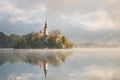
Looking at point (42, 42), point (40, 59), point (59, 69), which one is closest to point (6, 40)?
point (42, 42)

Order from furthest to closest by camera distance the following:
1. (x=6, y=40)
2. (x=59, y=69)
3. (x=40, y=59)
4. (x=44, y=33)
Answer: (x=6, y=40), (x=44, y=33), (x=40, y=59), (x=59, y=69)

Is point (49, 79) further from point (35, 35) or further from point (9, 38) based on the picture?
point (9, 38)

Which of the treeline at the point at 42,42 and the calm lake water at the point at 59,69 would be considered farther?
the treeline at the point at 42,42

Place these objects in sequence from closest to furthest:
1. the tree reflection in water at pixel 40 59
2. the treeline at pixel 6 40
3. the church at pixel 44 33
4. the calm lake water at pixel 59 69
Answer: the calm lake water at pixel 59 69, the tree reflection in water at pixel 40 59, the church at pixel 44 33, the treeline at pixel 6 40

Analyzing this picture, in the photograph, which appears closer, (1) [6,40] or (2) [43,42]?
(2) [43,42]

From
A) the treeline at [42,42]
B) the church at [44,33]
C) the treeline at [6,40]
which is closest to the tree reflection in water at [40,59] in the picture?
the treeline at [42,42]

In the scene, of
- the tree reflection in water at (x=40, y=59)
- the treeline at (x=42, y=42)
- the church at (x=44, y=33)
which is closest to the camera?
the tree reflection in water at (x=40, y=59)

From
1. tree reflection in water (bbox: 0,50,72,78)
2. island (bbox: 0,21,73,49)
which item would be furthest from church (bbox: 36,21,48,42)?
tree reflection in water (bbox: 0,50,72,78)

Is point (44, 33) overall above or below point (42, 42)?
above

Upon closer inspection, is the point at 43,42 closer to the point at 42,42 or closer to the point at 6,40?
the point at 42,42

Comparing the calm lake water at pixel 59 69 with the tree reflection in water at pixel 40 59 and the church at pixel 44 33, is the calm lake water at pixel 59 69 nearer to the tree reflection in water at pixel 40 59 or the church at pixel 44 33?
the tree reflection in water at pixel 40 59

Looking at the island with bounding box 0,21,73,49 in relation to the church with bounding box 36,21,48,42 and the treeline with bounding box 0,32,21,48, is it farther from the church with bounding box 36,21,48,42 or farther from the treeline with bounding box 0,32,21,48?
the treeline with bounding box 0,32,21,48

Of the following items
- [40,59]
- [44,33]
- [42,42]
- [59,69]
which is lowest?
[59,69]

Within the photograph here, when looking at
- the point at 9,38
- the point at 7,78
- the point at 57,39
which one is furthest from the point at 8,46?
the point at 7,78
